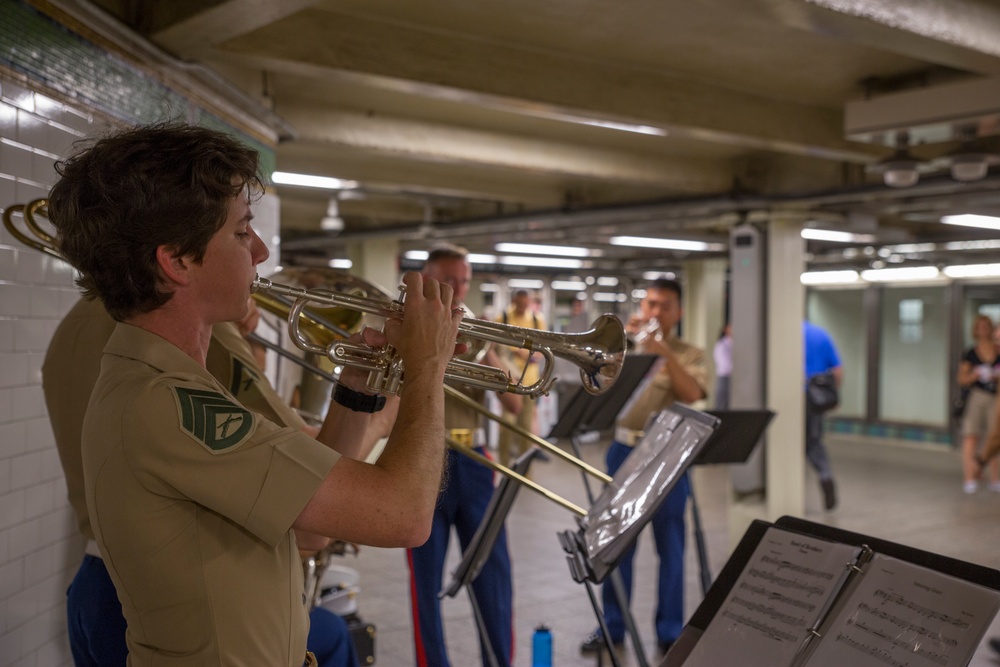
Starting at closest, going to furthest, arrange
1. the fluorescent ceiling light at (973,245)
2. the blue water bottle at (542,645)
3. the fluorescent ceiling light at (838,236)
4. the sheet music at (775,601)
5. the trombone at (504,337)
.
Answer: the sheet music at (775,601) < the trombone at (504,337) < the blue water bottle at (542,645) < the fluorescent ceiling light at (838,236) < the fluorescent ceiling light at (973,245)

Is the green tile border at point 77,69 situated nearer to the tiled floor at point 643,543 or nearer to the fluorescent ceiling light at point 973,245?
the tiled floor at point 643,543

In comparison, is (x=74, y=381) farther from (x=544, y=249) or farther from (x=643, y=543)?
(x=544, y=249)

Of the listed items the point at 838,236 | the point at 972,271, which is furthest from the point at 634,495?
the point at 972,271

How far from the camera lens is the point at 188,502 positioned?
1.27 m

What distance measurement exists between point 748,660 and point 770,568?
0.19 m

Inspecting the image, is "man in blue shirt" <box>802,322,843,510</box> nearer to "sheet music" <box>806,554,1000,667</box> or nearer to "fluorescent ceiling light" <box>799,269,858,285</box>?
"fluorescent ceiling light" <box>799,269,858,285</box>

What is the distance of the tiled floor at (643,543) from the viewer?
4.55 meters

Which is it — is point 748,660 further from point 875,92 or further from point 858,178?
point 858,178

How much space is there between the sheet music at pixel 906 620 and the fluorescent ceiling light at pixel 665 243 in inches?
350

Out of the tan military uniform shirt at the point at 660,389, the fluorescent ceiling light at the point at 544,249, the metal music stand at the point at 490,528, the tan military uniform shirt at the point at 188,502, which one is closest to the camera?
the tan military uniform shirt at the point at 188,502

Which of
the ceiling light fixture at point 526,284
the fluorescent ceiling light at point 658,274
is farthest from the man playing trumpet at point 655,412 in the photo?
the ceiling light fixture at point 526,284

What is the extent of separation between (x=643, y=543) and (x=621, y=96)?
135 inches

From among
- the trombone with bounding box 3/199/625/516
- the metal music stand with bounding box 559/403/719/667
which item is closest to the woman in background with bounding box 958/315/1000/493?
the metal music stand with bounding box 559/403/719/667

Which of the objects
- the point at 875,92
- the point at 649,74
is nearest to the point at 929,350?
the point at 875,92
